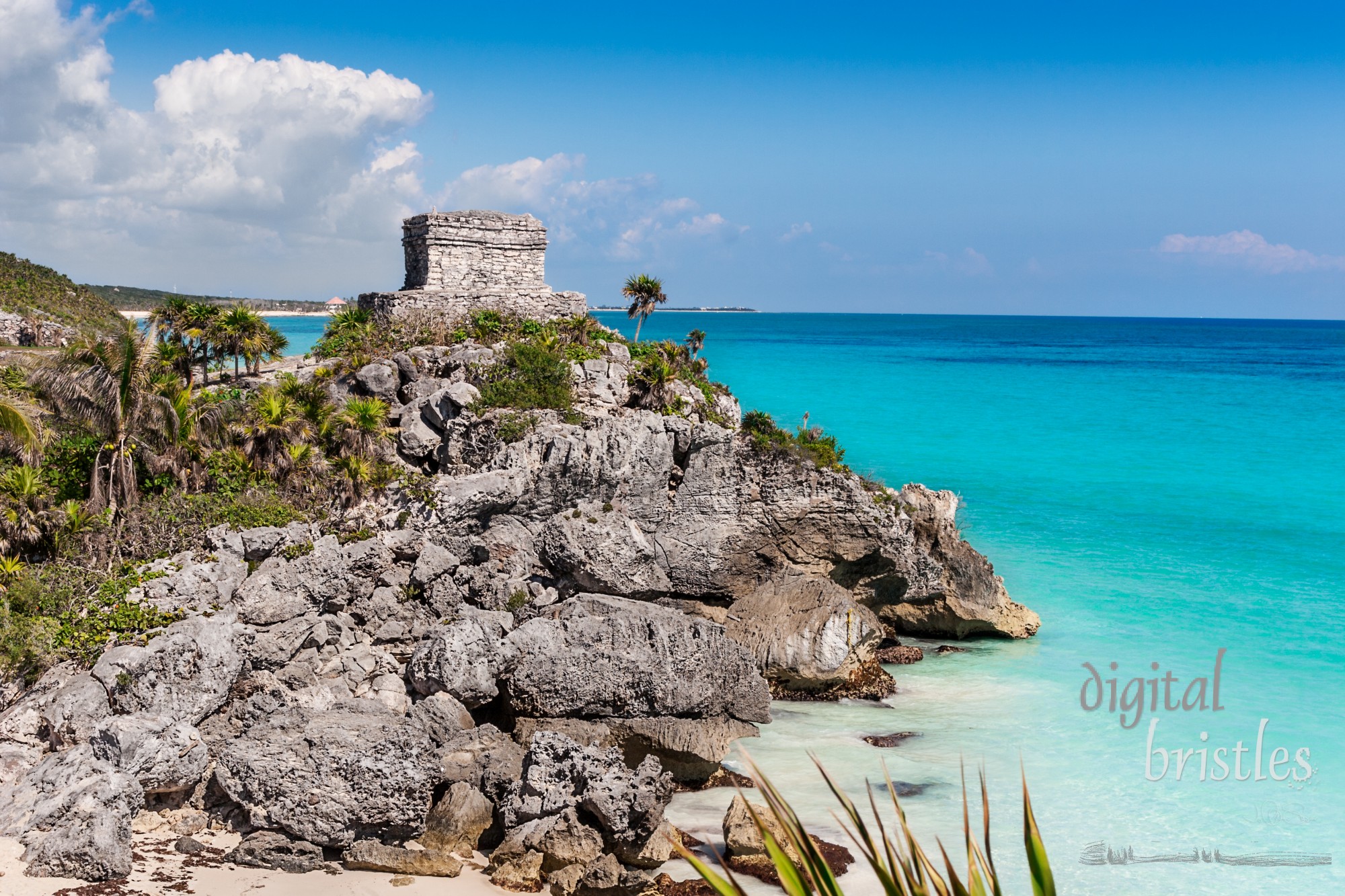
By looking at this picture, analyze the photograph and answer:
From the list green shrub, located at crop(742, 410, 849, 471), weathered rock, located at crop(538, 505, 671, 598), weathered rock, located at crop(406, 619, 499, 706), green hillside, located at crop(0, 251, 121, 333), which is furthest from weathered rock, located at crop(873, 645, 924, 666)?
green hillside, located at crop(0, 251, 121, 333)

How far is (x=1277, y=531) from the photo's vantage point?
2462 cm

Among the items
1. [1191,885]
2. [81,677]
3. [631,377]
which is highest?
[631,377]

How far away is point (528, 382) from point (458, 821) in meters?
9.46

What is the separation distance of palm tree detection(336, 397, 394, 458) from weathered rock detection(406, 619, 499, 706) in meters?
4.92

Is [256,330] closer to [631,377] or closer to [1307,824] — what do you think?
[631,377]

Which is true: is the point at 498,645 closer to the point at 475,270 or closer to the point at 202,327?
the point at 202,327

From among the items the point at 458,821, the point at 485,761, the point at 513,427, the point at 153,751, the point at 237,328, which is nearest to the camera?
the point at 458,821

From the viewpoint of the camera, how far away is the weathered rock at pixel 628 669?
42.8ft

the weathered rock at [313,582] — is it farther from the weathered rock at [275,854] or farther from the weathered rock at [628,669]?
the weathered rock at [275,854]

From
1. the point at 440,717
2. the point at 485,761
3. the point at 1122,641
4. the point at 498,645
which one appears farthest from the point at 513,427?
the point at 1122,641

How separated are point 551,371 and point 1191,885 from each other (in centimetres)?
1318

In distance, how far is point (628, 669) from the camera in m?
13.2

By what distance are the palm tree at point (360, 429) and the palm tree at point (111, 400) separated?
8.97 feet

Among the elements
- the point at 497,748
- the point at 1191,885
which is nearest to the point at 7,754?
the point at 497,748
